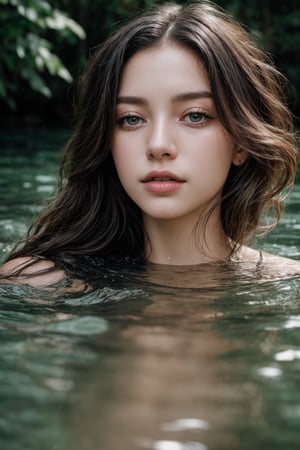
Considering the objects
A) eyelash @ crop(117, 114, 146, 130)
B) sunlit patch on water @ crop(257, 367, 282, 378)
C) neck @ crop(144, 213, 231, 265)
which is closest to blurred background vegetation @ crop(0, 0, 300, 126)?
neck @ crop(144, 213, 231, 265)

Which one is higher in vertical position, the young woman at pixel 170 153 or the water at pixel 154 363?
the young woman at pixel 170 153

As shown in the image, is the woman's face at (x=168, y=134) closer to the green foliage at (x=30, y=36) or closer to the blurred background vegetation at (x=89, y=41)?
the green foliage at (x=30, y=36)

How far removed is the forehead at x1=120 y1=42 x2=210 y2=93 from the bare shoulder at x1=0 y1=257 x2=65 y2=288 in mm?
714

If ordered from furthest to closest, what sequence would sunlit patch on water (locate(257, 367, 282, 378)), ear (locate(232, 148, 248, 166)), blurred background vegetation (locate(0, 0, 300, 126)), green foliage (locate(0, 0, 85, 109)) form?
1. blurred background vegetation (locate(0, 0, 300, 126))
2. green foliage (locate(0, 0, 85, 109))
3. ear (locate(232, 148, 248, 166))
4. sunlit patch on water (locate(257, 367, 282, 378))

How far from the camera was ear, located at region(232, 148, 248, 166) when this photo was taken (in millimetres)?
3410

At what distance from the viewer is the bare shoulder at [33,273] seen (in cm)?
322

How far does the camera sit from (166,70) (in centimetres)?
315

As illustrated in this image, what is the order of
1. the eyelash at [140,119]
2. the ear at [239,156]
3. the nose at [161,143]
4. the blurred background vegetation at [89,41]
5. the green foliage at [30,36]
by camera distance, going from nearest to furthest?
the nose at [161,143], the eyelash at [140,119], the ear at [239,156], the green foliage at [30,36], the blurred background vegetation at [89,41]

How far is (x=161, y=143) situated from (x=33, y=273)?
0.69m

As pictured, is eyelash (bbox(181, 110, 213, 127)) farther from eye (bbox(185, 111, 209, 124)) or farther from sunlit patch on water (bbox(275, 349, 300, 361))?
sunlit patch on water (bbox(275, 349, 300, 361))

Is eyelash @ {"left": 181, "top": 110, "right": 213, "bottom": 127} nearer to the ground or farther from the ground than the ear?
farther from the ground

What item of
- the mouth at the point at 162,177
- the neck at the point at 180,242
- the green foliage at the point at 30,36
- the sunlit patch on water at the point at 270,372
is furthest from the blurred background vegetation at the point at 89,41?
the sunlit patch on water at the point at 270,372

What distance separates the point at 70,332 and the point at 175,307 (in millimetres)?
445

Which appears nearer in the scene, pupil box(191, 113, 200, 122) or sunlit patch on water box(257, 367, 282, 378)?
sunlit patch on water box(257, 367, 282, 378)
